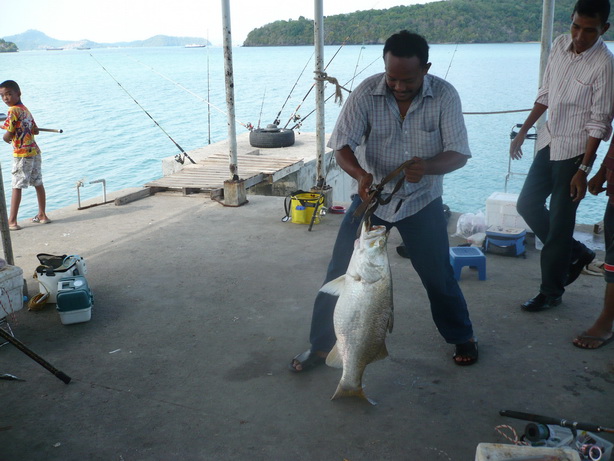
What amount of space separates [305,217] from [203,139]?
1044 inches

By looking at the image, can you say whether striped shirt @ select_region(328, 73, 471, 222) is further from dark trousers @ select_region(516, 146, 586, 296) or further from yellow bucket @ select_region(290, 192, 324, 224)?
yellow bucket @ select_region(290, 192, 324, 224)

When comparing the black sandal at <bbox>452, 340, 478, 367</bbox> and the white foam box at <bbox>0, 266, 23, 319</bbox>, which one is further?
the white foam box at <bbox>0, 266, 23, 319</bbox>

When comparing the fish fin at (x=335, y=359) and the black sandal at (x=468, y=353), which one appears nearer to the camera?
the fish fin at (x=335, y=359)

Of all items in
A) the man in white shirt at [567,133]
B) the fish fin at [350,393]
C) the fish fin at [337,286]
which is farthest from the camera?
the man in white shirt at [567,133]

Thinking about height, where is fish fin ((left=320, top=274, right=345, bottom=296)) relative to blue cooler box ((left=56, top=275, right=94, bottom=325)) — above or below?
above

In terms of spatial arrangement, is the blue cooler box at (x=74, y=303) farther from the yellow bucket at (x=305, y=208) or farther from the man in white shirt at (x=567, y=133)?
the man in white shirt at (x=567, y=133)

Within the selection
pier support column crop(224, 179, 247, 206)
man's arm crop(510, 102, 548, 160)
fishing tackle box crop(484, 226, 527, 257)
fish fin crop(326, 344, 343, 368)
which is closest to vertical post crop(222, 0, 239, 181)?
pier support column crop(224, 179, 247, 206)

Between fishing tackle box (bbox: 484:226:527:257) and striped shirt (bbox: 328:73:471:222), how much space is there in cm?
254

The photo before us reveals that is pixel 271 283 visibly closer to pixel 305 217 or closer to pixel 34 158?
pixel 305 217

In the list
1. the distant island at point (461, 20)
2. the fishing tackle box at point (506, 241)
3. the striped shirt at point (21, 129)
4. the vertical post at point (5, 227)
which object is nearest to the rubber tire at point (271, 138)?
the distant island at point (461, 20)

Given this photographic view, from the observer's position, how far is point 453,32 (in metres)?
13.3

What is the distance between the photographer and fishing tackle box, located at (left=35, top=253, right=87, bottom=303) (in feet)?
16.3

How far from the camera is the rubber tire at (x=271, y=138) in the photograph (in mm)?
13422

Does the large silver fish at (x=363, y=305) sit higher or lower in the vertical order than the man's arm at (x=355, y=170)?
lower
